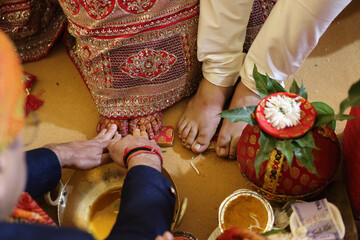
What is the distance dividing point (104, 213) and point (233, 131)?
543 mm

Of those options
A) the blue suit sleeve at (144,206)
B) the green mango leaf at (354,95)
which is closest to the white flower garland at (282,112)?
the green mango leaf at (354,95)

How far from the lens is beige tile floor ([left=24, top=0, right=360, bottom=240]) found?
138cm

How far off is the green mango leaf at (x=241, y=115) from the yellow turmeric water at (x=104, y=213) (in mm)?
521

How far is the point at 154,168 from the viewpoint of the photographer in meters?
1.21

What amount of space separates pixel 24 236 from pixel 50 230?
0.06 metres

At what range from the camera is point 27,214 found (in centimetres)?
86

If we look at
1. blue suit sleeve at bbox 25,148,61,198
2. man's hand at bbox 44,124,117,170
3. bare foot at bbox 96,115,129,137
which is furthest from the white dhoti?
blue suit sleeve at bbox 25,148,61,198

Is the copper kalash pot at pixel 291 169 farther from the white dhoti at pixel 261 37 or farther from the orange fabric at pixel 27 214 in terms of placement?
the orange fabric at pixel 27 214

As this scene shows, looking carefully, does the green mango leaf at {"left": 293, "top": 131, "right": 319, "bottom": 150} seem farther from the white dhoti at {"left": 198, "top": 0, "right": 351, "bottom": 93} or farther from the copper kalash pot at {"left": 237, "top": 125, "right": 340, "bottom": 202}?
the white dhoti at {"left": 198, "top": 0, "right": 351, "bottom": 93}

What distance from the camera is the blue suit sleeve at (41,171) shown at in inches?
47.3

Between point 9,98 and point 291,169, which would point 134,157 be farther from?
point 9,98

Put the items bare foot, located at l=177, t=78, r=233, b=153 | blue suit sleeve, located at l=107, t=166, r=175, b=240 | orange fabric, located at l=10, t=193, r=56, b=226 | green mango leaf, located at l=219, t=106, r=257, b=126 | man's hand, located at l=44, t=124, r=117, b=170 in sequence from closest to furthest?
A: orange fabric, located at l=10, t=193, r=56, b=226
blue suit sleeve, located at l=107, t=166, r=175, b=240
green mango leaf, located at l=219, t=106, r=257, b=126
man's hand, located at l=44, t=124, r=117, b=170
bare foot, located at l=177, t=78, r=233, b=153

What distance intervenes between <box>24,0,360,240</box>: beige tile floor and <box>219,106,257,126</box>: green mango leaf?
0.37 m

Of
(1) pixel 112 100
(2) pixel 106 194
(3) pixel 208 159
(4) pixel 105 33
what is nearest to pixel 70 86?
(1) pixel 112 100
